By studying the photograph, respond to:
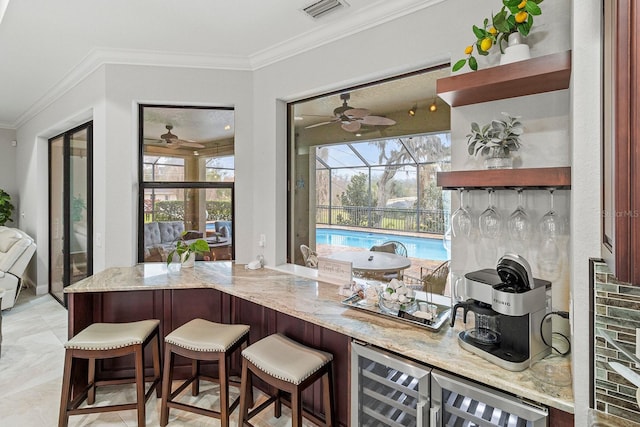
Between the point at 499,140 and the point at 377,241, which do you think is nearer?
the point at 499,140

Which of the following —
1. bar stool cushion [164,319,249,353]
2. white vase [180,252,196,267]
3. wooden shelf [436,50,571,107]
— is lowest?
bar stool cushion [164,319,249,353]

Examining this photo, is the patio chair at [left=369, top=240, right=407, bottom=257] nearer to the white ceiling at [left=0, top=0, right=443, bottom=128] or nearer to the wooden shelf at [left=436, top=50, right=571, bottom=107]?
the wooden shelf at [left=436, top=50, right=571, bottom=107]

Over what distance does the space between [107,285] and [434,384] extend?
2.31 m

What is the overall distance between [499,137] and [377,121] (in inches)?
40.5

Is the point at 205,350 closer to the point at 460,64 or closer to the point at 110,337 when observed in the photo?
the point at 110,337

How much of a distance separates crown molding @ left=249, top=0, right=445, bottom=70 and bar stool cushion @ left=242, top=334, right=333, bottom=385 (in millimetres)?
2192

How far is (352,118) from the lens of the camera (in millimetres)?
2762

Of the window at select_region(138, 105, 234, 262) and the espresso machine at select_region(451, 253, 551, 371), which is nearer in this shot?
the espresso machine at select_region(451, 253, 551, 371)

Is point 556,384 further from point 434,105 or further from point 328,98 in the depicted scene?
point 328,98

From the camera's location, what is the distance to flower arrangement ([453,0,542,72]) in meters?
1.56

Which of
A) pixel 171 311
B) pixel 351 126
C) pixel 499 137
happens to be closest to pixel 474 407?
pixel 499 137

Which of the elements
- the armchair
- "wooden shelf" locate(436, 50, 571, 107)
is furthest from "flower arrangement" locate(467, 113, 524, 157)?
the armchair

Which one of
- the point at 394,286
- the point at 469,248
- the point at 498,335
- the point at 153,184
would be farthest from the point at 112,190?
the point at 498,335

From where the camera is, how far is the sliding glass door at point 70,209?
411 cm
